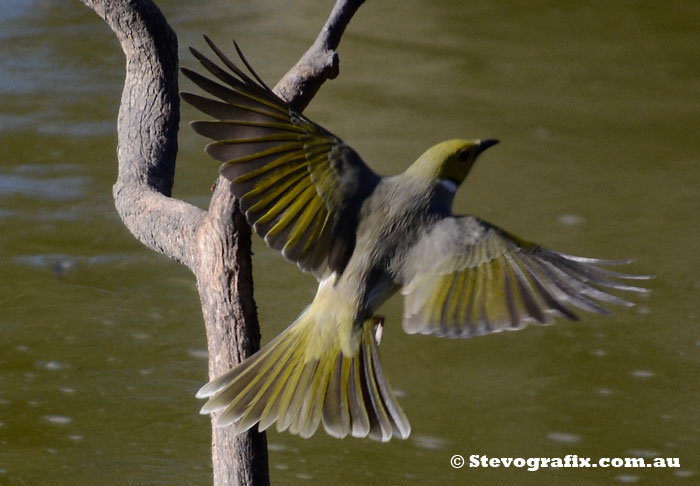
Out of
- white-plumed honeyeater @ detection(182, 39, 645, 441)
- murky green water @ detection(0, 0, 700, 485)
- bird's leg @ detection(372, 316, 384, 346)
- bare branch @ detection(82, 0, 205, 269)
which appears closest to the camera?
white-plumed honeyeater @ detection(182, 39, 645, 441)

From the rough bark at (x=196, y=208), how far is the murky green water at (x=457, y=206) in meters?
1.86

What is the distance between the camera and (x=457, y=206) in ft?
17.1

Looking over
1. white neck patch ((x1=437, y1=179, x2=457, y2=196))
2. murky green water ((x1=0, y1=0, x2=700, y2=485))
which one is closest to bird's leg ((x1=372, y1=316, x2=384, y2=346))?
white neck patch ((x1=437, y1=179, x2=457, y2=196))

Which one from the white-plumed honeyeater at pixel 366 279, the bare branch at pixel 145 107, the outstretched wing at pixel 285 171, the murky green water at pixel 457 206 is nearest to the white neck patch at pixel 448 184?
the white-plumed honeyeater at pixel 366 279

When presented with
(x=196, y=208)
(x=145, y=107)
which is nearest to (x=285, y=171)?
(x=196, y=208)

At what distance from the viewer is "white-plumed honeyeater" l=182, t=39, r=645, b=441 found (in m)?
1.88

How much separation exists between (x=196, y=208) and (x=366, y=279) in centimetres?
40

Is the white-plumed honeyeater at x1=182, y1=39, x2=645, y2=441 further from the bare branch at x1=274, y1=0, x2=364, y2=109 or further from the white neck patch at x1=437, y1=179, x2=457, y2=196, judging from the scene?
the bare branch at x1=274, y1=0, x2=364, y2=109

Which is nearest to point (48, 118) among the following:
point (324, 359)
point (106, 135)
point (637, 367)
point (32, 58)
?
point (106, 135)

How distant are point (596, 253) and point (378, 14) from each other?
3130 mm

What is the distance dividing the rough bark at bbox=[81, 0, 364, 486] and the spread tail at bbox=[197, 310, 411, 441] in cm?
6

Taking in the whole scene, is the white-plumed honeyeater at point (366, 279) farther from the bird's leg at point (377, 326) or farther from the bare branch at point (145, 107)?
the bare branch at point (145, 107)

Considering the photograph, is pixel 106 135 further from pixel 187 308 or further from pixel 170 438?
pixel 170 438

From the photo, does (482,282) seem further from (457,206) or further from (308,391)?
(457,206)
